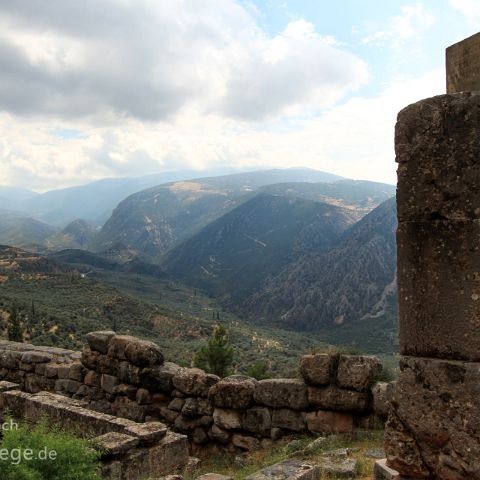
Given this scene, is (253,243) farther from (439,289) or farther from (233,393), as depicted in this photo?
(439,289)

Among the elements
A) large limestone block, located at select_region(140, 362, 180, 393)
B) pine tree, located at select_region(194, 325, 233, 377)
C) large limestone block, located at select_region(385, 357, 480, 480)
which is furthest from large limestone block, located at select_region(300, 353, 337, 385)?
pine tree, located at select_region(194, 325, 233, 377)

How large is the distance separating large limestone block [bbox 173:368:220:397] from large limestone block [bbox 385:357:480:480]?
4.83 meters

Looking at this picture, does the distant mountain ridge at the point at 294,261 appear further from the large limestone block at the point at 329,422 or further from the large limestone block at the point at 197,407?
the large limestone block at the point at 329,422

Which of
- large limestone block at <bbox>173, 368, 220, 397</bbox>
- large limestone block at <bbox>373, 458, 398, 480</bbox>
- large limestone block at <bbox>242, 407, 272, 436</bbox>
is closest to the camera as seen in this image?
large limestone block at <bbox>373, 458, 398, 480</bbox>

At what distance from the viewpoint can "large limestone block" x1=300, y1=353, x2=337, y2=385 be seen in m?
7.05

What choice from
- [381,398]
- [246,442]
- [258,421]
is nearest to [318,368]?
[381,398]

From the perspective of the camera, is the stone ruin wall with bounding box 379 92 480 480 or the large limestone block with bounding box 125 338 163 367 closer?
the stone ruin wall with bounding box 379 92 480 480

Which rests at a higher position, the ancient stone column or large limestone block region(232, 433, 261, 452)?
the ancient stone column

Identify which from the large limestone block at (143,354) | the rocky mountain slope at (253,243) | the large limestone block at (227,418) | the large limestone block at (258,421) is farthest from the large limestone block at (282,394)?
the rocky mountain slope at (253,243)

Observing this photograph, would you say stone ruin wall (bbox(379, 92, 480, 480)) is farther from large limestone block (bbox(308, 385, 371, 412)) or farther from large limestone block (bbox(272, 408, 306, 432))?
large limestone block (bbox(272, 408, 306, 432))

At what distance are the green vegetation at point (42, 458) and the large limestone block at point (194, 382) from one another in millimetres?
3997

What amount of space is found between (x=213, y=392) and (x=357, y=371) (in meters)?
2.30

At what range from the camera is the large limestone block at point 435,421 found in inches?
131

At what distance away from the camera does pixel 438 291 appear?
3473 millimetres
